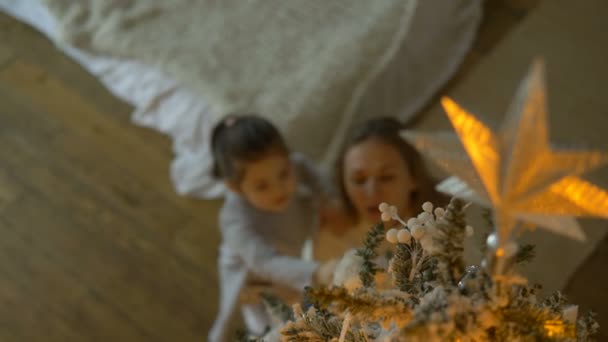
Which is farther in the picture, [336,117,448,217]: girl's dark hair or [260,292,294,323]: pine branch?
[336,117,448,217]: girl's dark hair

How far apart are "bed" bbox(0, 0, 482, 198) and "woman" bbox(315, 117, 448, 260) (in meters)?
0.27

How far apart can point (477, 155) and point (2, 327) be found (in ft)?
5.49

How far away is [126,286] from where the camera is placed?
1822mm

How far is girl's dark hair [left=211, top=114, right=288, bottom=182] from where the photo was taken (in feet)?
4.83

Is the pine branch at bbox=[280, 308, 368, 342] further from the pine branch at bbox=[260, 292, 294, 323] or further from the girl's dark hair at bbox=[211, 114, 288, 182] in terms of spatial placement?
the girl's dark hair at bbox=[211, 114, 288, 182]

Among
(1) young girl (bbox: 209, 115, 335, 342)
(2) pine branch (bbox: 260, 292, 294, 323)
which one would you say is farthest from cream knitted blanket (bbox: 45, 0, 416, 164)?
(2) pine branch (bbox: 260, 292, 294, 323)

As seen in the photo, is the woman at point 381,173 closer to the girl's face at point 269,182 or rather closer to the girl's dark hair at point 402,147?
the girl's dark hair at point 402,147

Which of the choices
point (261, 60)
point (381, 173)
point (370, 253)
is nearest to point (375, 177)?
point (381, 173)

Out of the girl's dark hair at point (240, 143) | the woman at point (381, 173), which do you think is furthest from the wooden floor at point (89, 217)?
the woman at point (381, 173)

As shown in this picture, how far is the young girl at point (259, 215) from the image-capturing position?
1.47 m

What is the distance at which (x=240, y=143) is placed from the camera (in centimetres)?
147

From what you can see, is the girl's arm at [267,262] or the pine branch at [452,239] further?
the girl's arm at [267,262]

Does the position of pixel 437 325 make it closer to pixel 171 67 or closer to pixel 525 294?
pixel 525 294

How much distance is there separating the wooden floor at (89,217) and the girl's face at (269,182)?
434 millimetres
